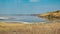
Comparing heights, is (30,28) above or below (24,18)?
below

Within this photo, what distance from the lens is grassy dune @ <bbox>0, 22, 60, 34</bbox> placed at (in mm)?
1645

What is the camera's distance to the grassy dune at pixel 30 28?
1645 mm

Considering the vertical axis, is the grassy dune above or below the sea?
below

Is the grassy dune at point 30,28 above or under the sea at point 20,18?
under

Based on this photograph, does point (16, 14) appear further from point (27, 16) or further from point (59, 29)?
point (59, 29)

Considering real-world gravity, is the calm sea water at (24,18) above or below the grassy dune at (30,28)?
above

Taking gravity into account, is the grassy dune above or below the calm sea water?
below

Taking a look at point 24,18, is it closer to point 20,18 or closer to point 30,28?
point 20,18

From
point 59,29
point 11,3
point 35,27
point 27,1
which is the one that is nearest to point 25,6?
point 27,1

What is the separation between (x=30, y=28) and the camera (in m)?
1.65

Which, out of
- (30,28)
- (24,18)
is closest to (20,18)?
(24,18)

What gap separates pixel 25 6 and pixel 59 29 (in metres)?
0.50

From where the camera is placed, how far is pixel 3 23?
5.52ft

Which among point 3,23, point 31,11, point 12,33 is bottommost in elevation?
point 12,33
